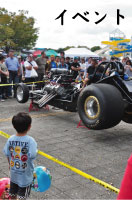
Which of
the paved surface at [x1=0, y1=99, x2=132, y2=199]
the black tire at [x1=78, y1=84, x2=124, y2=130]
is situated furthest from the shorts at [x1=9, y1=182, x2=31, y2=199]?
the black tire at [x1=78, y1=84, x2=124, y2=130]

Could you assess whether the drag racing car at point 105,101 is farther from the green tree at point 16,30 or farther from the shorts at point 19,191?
the green tree at point 16,30

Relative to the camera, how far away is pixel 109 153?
16.9ft

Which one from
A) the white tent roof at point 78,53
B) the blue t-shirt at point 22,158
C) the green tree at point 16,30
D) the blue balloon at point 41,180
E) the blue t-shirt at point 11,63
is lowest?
the blue balloon at point 41,180

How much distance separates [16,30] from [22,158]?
35680 mm

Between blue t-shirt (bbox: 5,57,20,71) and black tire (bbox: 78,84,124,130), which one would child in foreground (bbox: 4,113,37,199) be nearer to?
black tire (bbox: 78,84,124,130)

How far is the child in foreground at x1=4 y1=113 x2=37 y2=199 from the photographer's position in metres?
2.79

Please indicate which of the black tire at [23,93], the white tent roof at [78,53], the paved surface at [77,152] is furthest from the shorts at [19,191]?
the white tent roof at [78,53]

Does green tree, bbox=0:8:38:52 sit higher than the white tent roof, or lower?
higher

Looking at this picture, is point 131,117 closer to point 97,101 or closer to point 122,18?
point 97,101

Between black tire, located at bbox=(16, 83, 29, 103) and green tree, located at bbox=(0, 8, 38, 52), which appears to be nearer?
black tire, located at bbox=(16, 83, 29, 103)

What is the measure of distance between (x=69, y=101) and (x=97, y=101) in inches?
75.0

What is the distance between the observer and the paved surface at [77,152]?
3.70 m

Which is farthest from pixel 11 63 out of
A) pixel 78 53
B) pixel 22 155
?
pixel 78 53

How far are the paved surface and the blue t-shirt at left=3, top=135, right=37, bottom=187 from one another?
837 mm
